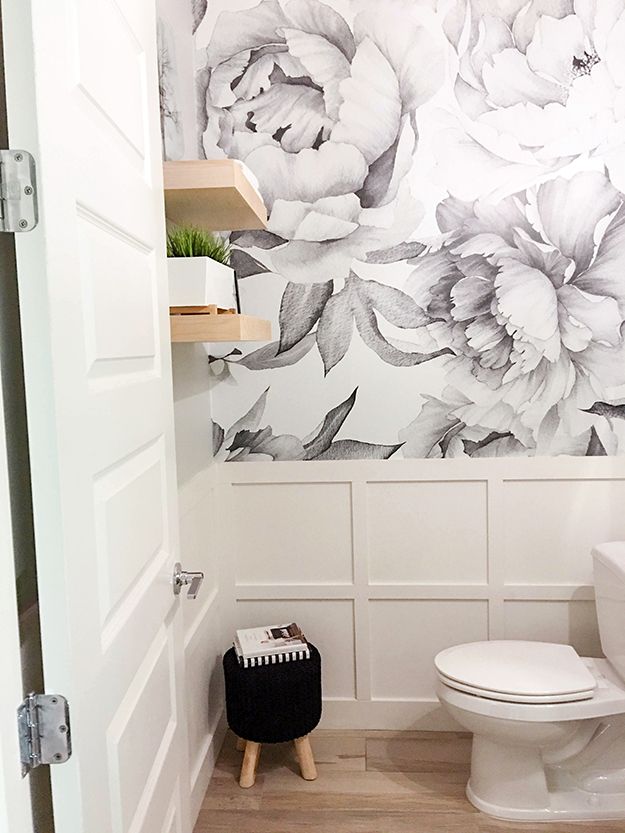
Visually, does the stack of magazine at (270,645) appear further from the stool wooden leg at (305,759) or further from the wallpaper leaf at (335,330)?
the wallpaper leaf at (335,330)

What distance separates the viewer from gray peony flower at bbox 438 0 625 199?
254 cm

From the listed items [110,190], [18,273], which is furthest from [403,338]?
[18,273]

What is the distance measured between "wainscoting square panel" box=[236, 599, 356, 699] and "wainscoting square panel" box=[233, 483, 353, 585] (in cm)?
8

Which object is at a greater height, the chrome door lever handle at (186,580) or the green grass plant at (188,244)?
the green grass plant at (188,244)

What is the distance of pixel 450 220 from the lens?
8.64ft

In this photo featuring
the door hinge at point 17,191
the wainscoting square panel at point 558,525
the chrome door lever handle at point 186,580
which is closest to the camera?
the door hinge at point 17,191

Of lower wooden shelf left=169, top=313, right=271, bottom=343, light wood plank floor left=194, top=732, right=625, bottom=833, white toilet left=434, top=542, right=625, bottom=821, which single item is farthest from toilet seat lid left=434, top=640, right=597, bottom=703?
lower wooden shelf left=169, top=313, right=271, bottom=343

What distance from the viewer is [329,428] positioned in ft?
8.97

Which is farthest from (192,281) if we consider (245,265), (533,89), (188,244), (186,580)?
(533,89)

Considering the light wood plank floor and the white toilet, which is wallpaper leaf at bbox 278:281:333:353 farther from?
the light wood plank floor

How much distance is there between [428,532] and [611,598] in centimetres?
61

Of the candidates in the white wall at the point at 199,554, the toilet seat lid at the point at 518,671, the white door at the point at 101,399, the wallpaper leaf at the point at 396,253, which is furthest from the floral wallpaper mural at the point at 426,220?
the white door at the point at 101,399

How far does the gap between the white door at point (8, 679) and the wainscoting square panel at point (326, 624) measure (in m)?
1.88

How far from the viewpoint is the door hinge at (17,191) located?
91cm
